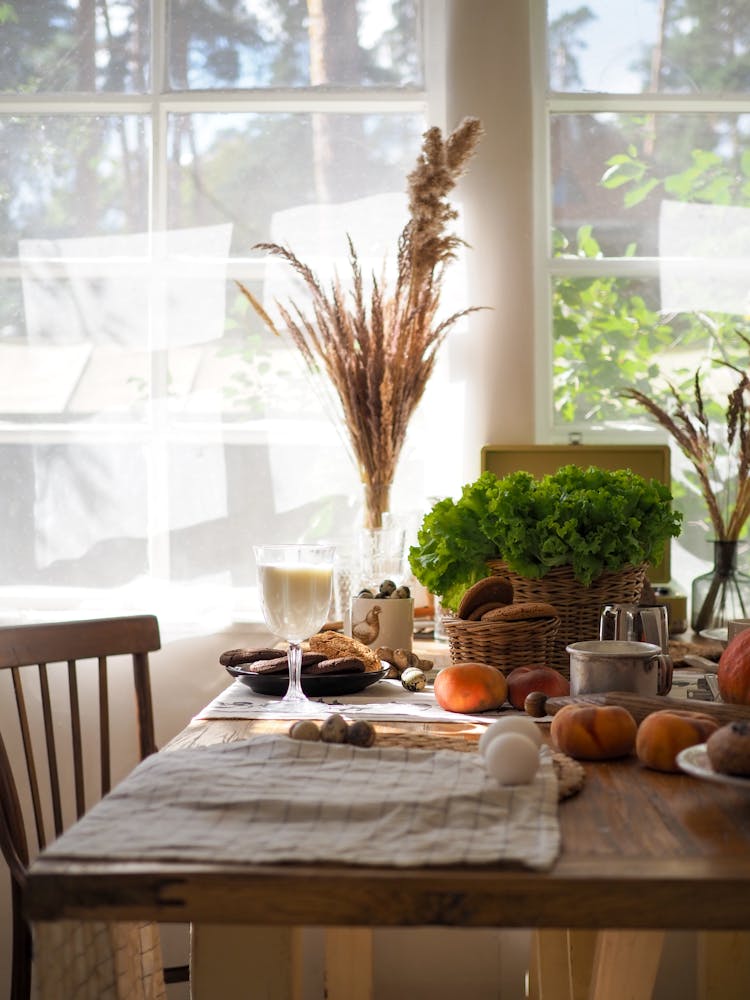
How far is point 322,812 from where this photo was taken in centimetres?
A: 97

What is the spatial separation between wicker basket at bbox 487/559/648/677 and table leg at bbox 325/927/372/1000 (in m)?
0.77

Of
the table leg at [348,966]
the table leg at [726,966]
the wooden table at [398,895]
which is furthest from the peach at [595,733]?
the table leg at [348,966]

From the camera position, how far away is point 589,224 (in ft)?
9.74

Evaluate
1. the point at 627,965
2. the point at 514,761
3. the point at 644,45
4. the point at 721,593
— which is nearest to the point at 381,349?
the point at 721,593

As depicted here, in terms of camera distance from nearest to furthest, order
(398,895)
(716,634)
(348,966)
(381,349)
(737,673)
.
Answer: (398,895) → (737,673) → (348,966) → (716,634) → (381,349)

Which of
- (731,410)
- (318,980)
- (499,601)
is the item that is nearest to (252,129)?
(731,410)

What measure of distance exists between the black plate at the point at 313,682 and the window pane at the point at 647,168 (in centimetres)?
171

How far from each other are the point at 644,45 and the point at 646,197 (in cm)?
39

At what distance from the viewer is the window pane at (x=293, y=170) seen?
2945 mm

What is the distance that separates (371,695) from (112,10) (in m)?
2.12

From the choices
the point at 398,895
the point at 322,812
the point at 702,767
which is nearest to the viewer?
the point at 398,895

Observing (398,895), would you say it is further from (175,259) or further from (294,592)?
(175,259)

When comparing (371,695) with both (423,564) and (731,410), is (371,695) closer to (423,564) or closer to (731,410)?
(423,564)

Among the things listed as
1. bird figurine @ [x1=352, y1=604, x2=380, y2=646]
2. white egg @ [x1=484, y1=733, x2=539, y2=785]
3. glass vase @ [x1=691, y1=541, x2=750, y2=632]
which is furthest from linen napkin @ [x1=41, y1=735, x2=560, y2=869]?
glass vase @ [x1=691, y1=541, x2=750, y2=632]
